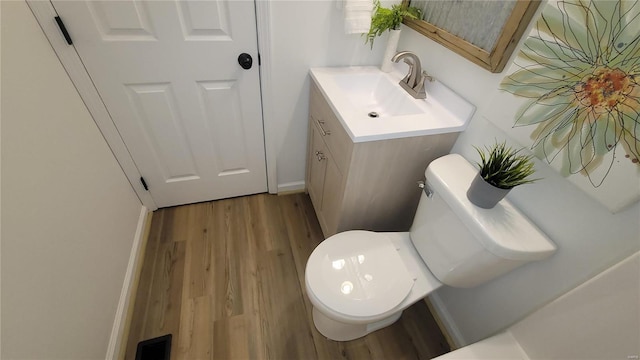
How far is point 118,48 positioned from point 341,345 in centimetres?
161

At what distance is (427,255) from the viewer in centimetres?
107

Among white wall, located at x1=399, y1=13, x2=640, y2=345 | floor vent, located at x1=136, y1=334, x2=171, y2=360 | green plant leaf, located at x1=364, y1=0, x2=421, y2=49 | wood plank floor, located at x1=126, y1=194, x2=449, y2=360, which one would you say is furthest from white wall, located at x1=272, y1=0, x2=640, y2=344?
floor vent, located at x1=136, y1=334, x2=171, y2=360

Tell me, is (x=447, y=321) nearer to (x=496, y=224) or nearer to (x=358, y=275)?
(x=358, y=275)

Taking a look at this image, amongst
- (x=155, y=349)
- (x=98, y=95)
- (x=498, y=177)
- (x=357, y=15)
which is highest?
(x=357, y=15)

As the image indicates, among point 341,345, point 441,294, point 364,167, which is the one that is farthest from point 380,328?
point 364,167

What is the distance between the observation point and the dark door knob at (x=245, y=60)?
1.26m

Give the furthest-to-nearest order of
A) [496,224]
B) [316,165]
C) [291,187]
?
1. [291,187]
2. [316,165]
3. [496,224]

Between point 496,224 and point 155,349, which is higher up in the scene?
point 496,224

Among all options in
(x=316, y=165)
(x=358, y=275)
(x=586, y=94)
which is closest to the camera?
(x=586, y=94)

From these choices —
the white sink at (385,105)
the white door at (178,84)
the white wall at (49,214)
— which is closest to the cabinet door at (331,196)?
the white sink at (385,105)

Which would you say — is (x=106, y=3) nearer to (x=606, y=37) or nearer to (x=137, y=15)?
(x=137, y=15)

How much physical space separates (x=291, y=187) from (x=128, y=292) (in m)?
1.05

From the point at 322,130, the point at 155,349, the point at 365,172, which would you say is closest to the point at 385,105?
the point at 322,130

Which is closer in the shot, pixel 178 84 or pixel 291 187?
pixel 178 84
